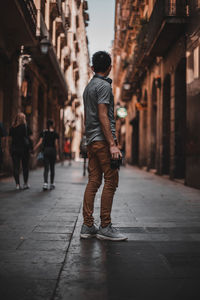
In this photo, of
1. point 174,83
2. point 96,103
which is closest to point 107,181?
point 96,103

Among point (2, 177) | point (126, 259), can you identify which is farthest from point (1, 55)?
point (126, 259)

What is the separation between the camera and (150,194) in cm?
798

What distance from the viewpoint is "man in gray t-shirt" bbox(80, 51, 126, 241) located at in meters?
3.79

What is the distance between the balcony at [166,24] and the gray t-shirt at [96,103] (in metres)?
8.06

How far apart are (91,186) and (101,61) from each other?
135cm

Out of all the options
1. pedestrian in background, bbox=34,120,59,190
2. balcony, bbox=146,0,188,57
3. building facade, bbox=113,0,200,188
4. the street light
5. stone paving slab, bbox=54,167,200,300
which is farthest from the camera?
the street light

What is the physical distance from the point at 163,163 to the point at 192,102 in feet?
16.6

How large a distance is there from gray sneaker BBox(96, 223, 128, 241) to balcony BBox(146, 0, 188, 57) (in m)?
8.77

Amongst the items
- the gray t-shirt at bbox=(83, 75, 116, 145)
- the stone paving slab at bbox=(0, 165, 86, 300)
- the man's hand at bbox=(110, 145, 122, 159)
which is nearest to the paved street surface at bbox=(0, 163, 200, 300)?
the stone paving slab at bbox=(0, 165, 86, 300)

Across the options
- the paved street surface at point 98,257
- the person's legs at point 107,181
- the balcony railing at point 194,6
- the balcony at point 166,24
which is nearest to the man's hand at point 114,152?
the person's legs at point 107,181

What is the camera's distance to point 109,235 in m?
3.80

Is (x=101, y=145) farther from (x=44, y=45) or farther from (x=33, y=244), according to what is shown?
(x=44, y=45)

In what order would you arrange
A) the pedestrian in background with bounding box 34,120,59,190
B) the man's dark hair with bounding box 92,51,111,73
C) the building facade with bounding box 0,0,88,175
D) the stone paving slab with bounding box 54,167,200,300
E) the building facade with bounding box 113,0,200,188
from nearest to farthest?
the stone paving slab with bounding box 54,167,200,300, the man's dark hair with bounding box 92,51,111,73, the pedestrian in background with bounding box 34,120,59,190, the building facade with bounding box 113,0,200,188, the building facade with bounding box 0,0,88,175

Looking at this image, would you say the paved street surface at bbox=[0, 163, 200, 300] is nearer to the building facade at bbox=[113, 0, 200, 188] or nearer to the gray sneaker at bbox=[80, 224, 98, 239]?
the gray sneaker at bbox=[80, 224, 98, 239]
